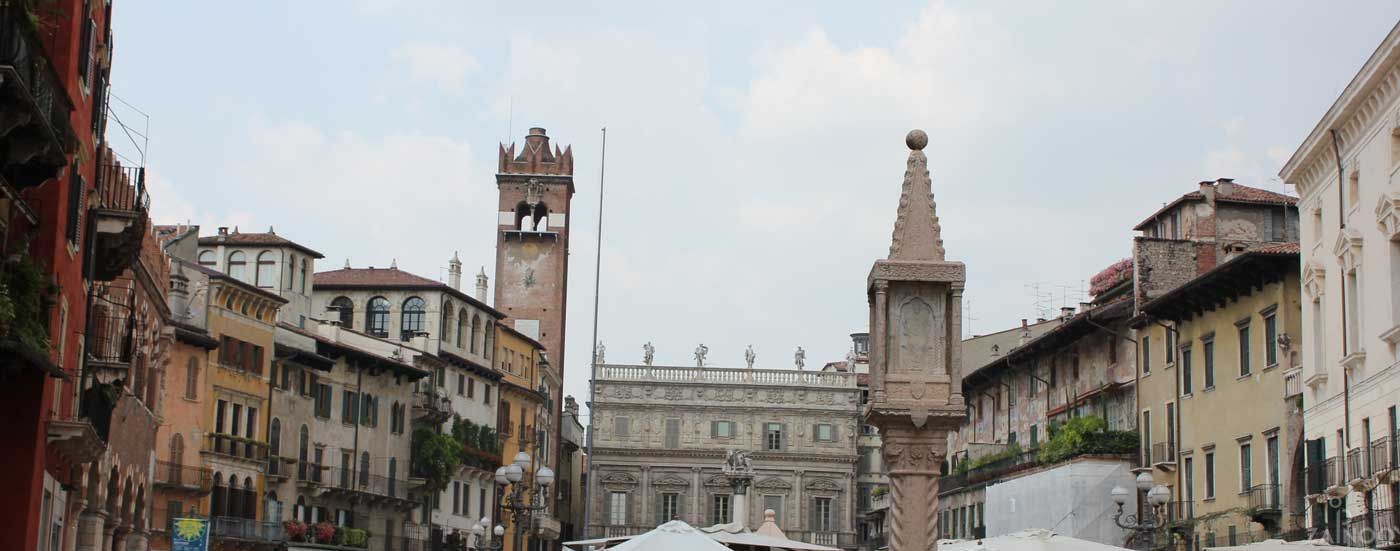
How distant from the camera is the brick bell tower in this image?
106 m

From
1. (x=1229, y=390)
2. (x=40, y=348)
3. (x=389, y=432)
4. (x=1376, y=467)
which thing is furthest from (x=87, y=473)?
(x=389, y=432)

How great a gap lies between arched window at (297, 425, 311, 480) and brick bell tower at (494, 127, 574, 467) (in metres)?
35.9

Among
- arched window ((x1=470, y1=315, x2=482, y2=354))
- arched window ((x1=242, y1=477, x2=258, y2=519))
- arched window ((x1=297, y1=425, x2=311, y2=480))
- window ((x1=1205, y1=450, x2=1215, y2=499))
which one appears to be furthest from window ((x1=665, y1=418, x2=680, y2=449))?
window ((x1=1205, y1=450, x2=1215, y2=499))

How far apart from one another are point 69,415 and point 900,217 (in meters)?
14.4

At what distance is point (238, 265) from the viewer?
72000 millimetres

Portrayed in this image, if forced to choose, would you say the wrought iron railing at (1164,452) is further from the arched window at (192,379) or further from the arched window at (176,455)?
the arched window at (192,379)

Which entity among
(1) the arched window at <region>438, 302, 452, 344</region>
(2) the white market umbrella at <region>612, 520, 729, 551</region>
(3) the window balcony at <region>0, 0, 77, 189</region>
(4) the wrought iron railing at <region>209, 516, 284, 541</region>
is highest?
(1) the arched window at <region>438, 302, 452, 344</region>

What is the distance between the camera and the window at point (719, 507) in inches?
4833

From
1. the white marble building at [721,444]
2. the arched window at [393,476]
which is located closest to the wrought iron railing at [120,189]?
the arched window at [393,476]

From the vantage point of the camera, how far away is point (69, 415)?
1081 inches

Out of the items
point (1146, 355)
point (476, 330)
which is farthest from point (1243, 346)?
point (476, 330)

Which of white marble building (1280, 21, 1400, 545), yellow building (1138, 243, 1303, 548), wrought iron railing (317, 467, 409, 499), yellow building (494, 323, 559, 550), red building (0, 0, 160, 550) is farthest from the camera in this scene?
yellow building (494, 323, 559, 550)

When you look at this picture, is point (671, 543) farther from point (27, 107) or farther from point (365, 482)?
point (365, 482)

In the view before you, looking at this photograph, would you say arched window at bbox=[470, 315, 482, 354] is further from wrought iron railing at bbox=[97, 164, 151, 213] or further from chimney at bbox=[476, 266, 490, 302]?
wrought iron railing at bbox=[97, 164, 151, 213]
